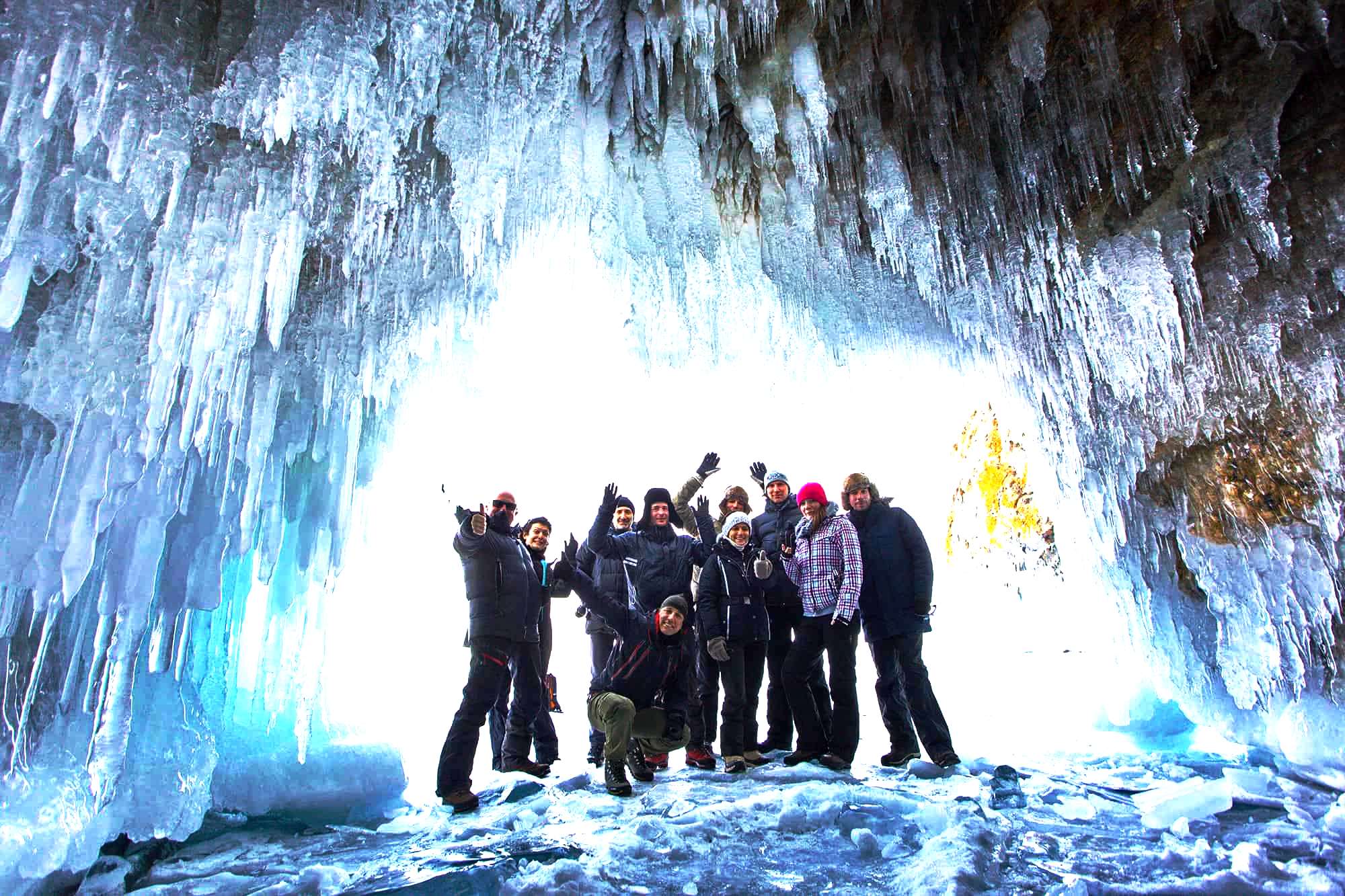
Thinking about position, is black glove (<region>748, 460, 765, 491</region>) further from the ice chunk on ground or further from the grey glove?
the ice chunk on ground

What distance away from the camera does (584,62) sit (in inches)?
192

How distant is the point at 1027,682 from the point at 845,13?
8050mm

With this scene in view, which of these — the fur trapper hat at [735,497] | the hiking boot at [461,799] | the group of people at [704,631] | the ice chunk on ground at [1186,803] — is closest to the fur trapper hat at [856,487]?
the group of people at [704,631]

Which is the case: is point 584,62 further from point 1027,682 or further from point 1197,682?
point 1027,682

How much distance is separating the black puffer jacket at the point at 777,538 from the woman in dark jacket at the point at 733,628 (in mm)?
119

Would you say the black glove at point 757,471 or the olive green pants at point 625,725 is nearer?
the olive green pants at point 625,725

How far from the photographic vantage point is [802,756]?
14.9 feet

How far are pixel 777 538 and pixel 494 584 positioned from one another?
1935 mm

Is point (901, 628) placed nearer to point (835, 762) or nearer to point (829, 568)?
point (829, 568)

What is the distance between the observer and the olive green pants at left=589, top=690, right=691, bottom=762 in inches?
159

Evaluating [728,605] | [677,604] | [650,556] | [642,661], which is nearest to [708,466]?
[650,556]

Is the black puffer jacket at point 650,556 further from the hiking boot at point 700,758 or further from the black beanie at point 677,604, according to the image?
the hiking boot at point 700,758

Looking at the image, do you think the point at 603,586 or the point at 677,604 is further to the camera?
the point at 603,586

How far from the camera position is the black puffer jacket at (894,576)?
14.5 feet
